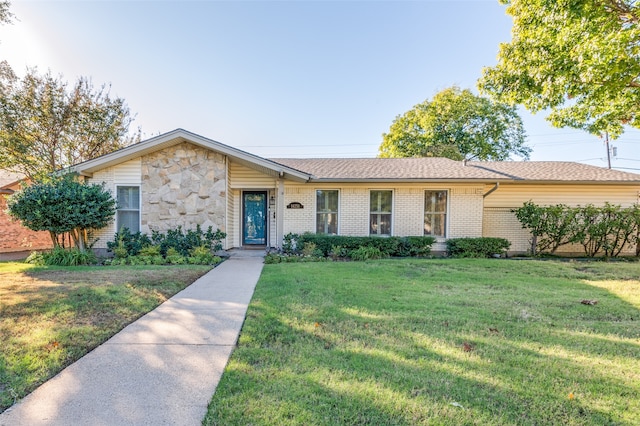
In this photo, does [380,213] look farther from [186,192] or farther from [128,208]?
[128,208]

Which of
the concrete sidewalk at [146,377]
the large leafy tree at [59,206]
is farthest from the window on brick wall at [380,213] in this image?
the large leafy tree at [59,206]

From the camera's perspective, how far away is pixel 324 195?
1077 centimetres

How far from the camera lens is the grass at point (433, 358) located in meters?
1.95

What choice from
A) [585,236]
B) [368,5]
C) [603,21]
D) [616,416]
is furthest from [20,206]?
[585,236]

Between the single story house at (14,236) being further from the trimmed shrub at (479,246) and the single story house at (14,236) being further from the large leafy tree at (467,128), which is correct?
the large leafy tree at (467,128)

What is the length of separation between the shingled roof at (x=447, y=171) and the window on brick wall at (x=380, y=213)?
76 cm

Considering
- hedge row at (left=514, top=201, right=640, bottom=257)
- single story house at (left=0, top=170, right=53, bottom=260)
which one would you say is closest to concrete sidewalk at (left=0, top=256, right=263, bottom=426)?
hedge row at (left=514, top=201, right=640, bottom=257)

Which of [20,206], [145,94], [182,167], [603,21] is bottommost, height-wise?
[20,206]

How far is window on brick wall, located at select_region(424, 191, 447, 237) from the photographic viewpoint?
1062 cm

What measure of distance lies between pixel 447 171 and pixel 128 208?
37.6ft

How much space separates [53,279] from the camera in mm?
5957

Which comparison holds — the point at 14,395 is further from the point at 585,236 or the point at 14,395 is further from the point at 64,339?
the point at 585,236

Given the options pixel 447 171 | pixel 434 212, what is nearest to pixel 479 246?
pixel 434 212

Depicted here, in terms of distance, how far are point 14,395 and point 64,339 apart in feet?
3.52
